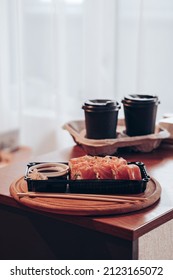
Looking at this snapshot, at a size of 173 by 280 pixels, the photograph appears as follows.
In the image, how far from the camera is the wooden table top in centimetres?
101

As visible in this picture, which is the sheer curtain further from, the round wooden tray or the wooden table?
the round wooden tray

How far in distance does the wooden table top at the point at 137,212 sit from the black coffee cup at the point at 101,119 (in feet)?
0.26

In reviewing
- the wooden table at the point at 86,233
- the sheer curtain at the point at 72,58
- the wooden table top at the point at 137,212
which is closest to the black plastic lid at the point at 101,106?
the wooden table top at the point at 137,212

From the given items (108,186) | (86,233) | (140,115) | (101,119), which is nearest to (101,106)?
(101,119)

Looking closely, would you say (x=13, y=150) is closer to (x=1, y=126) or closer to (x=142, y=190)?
(x=1, y=126)

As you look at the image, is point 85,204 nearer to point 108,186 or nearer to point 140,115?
point 108,186

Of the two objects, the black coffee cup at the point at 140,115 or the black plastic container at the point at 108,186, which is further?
the black coffee cup at the point at 140,115

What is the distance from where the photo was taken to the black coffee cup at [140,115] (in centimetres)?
154

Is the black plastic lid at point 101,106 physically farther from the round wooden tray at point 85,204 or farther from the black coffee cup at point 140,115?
the round wooden tray at point 85,204

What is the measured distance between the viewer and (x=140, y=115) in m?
1.55

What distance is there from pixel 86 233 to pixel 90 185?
0.12 metres

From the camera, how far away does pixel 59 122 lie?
2.66 m

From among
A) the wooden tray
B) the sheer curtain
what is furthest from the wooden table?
the sheer curtain

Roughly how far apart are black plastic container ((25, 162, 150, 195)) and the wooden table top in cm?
6
